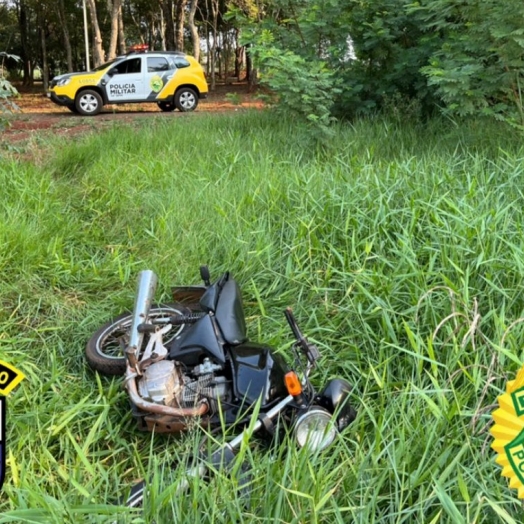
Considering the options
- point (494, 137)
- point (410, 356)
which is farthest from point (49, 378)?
point (494, 137)

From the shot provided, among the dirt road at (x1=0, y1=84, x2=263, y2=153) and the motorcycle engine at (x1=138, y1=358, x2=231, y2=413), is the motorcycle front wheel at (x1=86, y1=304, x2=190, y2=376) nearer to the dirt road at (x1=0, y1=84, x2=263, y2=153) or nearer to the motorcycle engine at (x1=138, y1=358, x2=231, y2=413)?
the motorcycle engine at (x1=138, y1=358, x2=231, y2=413)

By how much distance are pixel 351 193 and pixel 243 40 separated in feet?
9.94

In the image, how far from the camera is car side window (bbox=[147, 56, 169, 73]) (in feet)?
41.1

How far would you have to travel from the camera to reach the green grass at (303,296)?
1.63 meters

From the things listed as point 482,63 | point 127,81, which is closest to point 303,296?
point 482,63

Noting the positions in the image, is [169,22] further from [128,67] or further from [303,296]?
[303,296]

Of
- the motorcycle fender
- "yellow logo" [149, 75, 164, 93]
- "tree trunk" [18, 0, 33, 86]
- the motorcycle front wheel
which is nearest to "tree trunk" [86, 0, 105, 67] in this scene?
"yellow logo" [149, 75, 164, 93]

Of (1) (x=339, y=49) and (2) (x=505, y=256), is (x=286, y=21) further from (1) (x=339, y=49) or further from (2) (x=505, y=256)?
(2) (x=505, y=256)

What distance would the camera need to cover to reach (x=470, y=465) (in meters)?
1.74

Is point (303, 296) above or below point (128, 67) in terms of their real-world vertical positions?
below

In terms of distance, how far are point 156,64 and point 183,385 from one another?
39.5 feet

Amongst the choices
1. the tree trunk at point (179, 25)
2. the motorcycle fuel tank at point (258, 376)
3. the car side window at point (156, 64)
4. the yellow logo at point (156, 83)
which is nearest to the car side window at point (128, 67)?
the car side window at point (156, 64)

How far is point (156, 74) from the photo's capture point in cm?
1257

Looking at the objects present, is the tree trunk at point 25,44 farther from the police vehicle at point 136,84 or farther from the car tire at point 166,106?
the police vehicle at point 136,84
